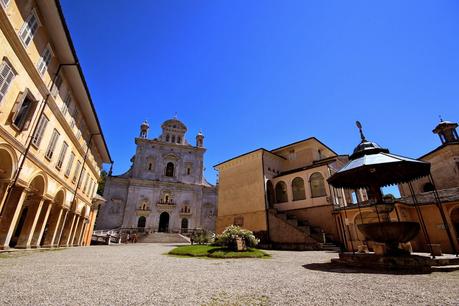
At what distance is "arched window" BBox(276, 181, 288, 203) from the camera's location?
77.6 ft

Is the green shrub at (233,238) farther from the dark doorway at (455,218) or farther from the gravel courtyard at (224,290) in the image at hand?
the dark doorway at (455,218)

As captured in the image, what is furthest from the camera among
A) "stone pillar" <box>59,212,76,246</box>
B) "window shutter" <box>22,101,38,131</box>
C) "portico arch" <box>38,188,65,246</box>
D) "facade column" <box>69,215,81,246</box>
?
"facade column" <box>69,215,81,246</box>

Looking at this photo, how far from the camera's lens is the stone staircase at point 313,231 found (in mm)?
16359

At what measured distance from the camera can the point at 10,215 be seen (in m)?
10.5

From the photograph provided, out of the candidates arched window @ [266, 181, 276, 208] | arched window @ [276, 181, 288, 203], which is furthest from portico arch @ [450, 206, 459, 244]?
arched window @ [266, 181, 276, 208]

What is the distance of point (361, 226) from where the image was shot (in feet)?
24.1

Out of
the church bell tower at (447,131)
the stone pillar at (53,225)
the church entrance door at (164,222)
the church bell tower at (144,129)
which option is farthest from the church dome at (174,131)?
the church bell tower at (447,131)

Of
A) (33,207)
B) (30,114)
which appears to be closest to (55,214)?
(33,207)

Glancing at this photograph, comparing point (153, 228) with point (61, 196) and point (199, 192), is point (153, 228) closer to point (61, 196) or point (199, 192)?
point (199, 192)

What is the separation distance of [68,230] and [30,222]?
6824mm

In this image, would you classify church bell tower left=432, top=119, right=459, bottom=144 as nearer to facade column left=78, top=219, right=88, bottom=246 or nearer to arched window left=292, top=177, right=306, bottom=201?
arched window left=292, top=177, right=306, bottom=201

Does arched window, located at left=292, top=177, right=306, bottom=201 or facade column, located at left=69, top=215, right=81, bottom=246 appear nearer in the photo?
facade column, located at left=69, top=215, right=81, bottom=246

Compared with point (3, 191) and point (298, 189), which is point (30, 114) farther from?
point (298, 189)

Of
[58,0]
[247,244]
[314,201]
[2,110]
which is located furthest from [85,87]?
[314,201]
